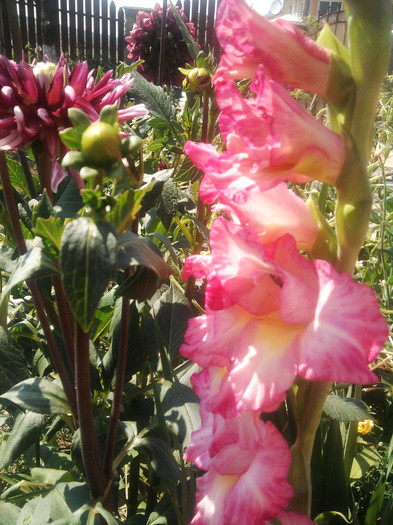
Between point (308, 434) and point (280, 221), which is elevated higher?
point (280, 221)

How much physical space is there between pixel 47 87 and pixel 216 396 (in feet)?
1.42

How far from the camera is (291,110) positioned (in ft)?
0.93

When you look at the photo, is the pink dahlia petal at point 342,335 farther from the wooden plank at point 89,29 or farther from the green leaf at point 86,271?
the wooden plank at point 89,29

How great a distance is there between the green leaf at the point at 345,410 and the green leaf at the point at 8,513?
1.20 feet

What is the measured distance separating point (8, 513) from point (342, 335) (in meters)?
0.49

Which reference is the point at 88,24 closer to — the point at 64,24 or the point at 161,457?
the point at 64,24

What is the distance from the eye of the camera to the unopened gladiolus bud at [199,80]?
0.79 m

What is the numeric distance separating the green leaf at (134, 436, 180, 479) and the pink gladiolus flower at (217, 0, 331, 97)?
0.39 metres

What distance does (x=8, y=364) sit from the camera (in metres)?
0.56

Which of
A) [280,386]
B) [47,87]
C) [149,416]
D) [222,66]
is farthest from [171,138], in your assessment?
[280,386]

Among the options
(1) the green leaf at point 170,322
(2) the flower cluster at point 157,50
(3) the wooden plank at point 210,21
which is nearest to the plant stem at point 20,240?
(1) the green leaf at point 170,322

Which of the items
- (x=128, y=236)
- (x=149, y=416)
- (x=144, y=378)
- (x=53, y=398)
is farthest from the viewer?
(x=144, y=378)

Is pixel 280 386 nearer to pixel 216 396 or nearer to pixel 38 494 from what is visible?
pixel 216 396

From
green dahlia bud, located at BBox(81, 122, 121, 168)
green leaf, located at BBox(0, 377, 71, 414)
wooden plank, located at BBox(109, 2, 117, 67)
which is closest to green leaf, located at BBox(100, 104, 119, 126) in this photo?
green dahlia bud, located at BBox(81, 122, 121, 168)
